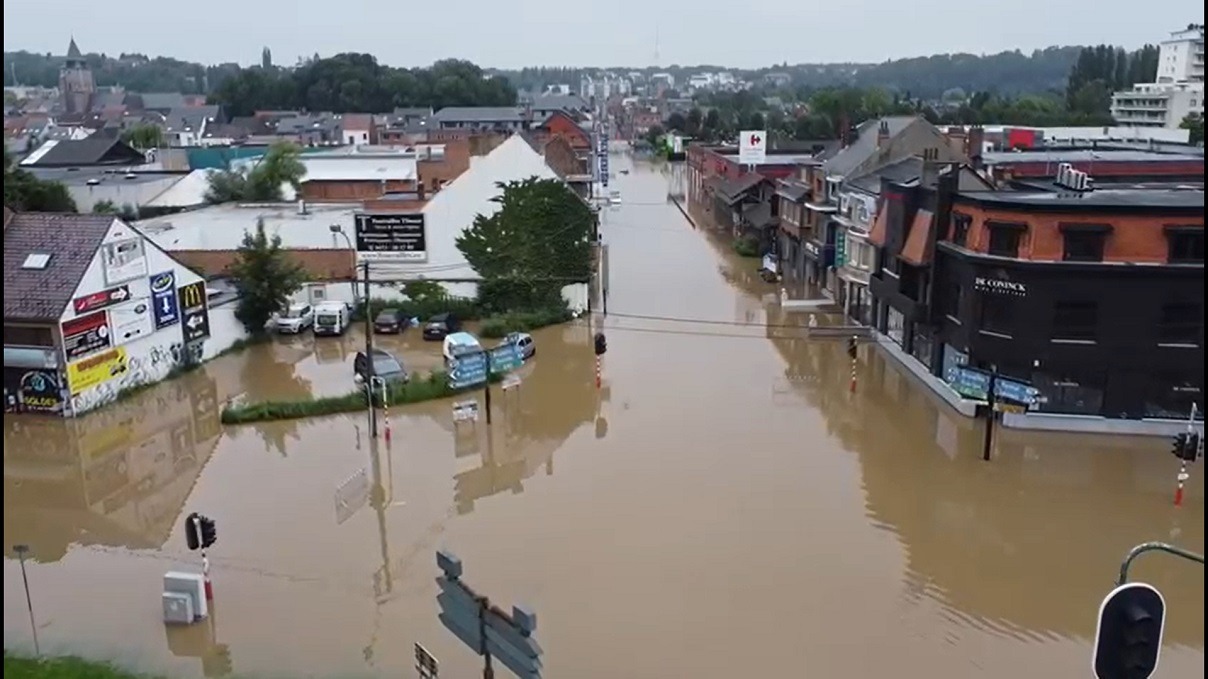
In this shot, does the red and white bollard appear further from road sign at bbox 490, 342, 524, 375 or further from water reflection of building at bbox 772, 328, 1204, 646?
water reflection of building at bbox 772, 328, 1204, 646

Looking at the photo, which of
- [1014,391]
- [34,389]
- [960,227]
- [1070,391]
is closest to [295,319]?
[34,389]

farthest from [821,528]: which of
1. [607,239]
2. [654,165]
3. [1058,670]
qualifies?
[654,165]

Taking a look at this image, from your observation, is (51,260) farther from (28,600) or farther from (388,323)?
(28,600)

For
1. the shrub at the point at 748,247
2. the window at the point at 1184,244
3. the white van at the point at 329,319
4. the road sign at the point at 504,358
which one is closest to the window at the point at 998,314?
the window at the point at 1184,244

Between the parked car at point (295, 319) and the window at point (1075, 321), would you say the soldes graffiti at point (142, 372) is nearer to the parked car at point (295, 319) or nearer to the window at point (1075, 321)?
the parked car at point (295, 319)

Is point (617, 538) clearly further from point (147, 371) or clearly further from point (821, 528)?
point (147, 371)

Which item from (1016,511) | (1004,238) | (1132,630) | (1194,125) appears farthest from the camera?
(1194,125)
